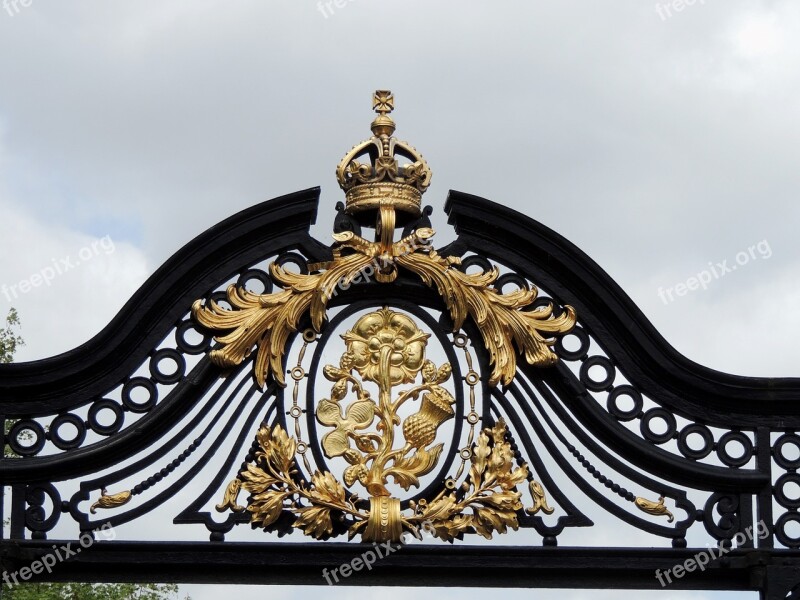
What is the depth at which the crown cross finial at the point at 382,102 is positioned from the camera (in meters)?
9.44

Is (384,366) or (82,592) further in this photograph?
(82,592)

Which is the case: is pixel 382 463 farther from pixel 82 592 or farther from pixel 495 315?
pixel 82 592

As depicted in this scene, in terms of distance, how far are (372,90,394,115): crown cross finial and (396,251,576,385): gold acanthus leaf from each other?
755 mm

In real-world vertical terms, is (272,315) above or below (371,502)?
above

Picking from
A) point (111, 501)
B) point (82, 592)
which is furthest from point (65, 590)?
point (111, 501)

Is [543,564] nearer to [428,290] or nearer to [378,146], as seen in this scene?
[428,290]

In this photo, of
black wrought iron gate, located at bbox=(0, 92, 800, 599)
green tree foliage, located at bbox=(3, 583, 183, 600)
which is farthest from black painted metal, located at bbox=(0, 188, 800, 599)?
green tree foliage, located at bbox=(3, 583, 183, 600)

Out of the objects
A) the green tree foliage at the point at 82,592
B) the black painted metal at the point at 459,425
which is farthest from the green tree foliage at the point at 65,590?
the black painted metal at the point at 459,425

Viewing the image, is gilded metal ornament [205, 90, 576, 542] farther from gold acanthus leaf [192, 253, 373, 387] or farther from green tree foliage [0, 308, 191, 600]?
green tree foliage [0, 308, 191, 600]

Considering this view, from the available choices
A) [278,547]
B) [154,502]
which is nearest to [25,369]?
[154,502]

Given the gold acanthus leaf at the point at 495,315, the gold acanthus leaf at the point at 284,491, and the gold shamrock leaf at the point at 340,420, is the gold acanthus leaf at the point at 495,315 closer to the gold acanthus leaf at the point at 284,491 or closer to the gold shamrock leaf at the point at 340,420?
the gold shamrock leaf at the point at 340,420

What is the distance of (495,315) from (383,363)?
59 cm

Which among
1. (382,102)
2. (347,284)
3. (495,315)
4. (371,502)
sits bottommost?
(371,502)

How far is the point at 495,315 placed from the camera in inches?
363
